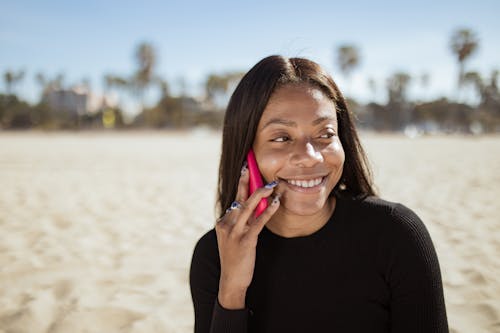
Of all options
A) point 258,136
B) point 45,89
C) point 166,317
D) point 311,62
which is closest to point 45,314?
point 166,317

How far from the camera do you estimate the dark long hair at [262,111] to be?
169 centimetres

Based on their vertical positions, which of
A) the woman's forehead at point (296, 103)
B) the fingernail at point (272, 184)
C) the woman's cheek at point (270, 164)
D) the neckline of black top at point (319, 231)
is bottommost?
the neckline of black top at point (319, 231)

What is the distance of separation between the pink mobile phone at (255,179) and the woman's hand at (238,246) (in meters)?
0.04

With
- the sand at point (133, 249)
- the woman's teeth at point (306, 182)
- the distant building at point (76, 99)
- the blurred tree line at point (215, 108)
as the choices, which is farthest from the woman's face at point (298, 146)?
the distant building at point (76, 99)

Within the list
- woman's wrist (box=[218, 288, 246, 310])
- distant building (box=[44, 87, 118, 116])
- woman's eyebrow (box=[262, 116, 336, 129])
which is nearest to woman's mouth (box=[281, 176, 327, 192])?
woman's eyebrow (box=[262, 116, 336, 129])

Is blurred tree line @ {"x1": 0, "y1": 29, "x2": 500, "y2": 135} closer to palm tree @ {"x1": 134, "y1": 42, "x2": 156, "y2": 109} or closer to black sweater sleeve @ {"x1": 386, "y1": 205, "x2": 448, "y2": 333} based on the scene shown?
palm tree @ {"x1": 134, "y1": 42, "x2": 156, "y2": 109}

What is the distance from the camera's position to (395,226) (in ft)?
5.20

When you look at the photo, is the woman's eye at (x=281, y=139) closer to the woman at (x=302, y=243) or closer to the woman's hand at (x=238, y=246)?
the woman at (x=302, y=243)

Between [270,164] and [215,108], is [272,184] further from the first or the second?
[215,108]

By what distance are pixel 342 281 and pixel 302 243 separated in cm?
24

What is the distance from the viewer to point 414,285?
1.51m

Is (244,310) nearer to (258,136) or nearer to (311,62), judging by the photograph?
(258,136)

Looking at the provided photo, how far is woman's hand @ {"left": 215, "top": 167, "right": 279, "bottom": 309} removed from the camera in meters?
1.47

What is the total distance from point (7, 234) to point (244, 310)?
4700 mm
